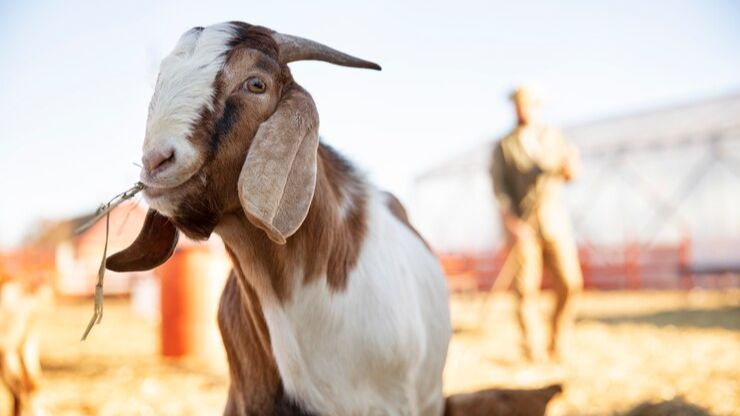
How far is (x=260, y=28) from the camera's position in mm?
1914

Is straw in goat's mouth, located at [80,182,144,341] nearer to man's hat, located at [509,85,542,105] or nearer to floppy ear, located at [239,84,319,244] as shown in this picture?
floppy ear, located at [239,84,319,244]

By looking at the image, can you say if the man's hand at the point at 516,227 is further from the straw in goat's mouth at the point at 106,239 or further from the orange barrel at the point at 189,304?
the straw in goat's mouth at the point at 106,239

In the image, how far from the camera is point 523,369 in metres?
5.35

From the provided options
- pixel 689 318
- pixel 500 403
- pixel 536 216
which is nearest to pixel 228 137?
pixel 500 403

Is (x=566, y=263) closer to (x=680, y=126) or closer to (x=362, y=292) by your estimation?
(x=362, y=292)

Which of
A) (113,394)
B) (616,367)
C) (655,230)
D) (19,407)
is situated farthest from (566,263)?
(655,230)

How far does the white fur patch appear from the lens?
1564mm

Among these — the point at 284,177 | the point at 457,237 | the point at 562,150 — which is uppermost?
the point at 284,177

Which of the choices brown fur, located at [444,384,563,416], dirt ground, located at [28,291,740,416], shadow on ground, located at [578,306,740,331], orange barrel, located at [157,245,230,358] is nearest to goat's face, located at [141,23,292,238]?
brown fur, located at [444,384,563,416]

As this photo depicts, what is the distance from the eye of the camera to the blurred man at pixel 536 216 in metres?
5.64

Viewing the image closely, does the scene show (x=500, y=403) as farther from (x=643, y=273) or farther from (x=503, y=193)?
(x=643, y=273)

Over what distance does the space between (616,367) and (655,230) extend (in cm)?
1623

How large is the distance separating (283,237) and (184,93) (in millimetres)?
439

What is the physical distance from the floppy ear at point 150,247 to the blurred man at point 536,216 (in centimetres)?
418
